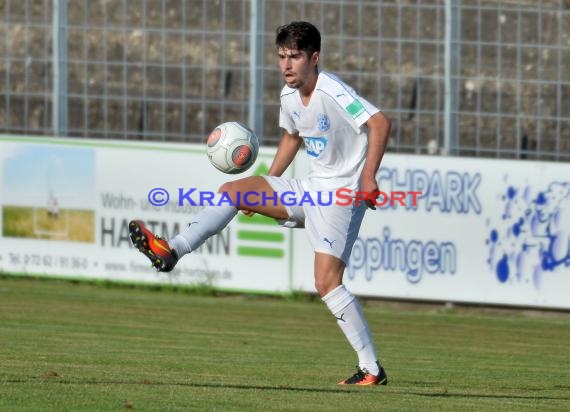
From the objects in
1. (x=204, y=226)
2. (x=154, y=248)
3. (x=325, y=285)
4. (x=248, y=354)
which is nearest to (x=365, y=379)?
(x=325, y=285)

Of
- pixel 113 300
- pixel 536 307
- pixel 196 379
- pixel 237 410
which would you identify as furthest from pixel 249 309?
pixel 237 410

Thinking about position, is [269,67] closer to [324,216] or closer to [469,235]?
[469,235]

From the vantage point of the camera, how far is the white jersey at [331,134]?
9.41m

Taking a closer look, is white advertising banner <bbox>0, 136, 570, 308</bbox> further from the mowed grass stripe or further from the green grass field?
the green grass field

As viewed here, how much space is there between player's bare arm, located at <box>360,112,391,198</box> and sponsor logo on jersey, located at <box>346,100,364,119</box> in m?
0.08

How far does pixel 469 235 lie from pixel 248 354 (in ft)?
18.1

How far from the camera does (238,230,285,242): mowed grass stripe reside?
57.8 ft

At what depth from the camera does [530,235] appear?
16.5 metres

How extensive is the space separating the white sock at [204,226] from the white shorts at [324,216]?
34 cm

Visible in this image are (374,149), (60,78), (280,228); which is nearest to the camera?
(374,149)

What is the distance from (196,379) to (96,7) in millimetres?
10644

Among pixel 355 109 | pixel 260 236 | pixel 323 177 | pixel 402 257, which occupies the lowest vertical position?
pixel 402 257

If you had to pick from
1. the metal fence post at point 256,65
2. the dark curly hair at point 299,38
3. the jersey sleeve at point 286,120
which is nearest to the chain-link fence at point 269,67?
the metal fence post at point 256,65

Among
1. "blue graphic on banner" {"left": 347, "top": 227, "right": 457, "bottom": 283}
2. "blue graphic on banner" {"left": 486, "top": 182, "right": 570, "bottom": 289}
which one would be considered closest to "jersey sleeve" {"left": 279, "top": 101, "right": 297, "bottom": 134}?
"blue graphic on banner" {"left": 486, "top": 182, "right": 570, "bottom": 289}
